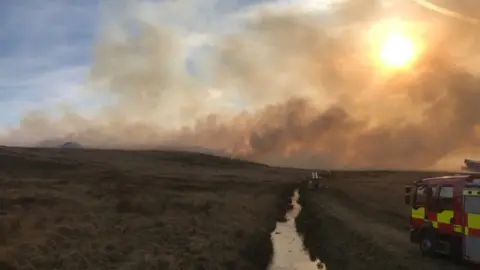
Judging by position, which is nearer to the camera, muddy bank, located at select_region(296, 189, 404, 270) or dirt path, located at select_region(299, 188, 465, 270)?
dirt path, located at select_region(299, 188, 465, 270)

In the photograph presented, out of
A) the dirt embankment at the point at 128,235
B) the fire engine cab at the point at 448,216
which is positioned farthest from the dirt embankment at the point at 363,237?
the dirt embankment at the point at 128,235

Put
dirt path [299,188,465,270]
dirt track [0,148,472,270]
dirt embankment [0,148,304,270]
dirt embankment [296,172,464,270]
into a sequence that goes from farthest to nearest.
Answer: dirt embankment [296,172,464,270]
dirt path [299,188,465,270]
dirt track [0,148,472,270]
dirt embankment [0,148,304,270]

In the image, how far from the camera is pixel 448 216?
25719 mm

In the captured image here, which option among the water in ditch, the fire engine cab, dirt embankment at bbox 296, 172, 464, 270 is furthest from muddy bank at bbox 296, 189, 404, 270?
the fire engine cab

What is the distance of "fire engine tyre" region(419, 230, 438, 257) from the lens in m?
27.3

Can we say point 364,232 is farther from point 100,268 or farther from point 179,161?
point 179,161

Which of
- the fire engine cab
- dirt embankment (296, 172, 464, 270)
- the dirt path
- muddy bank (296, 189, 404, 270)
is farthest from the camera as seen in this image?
muddy bank (296, 189, 404, 270)

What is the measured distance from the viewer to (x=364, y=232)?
37312 millimetres

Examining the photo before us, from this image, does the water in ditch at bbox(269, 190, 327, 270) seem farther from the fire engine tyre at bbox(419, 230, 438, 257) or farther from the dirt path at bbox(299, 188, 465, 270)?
the fire engine tyre at bbox(419, 230, 438, 257)

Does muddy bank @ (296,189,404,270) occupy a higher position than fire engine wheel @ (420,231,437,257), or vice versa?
fire engine wheel @ (420,231,437,257)

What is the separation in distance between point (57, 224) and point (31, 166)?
82766 mm

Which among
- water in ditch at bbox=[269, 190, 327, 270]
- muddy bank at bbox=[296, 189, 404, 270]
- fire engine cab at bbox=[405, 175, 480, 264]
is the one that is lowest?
water in ditch at bbox=[269, 190, 327, 270]

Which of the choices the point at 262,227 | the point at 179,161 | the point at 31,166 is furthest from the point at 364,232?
the point at 179,161

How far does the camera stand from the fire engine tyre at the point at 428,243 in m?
27.3
